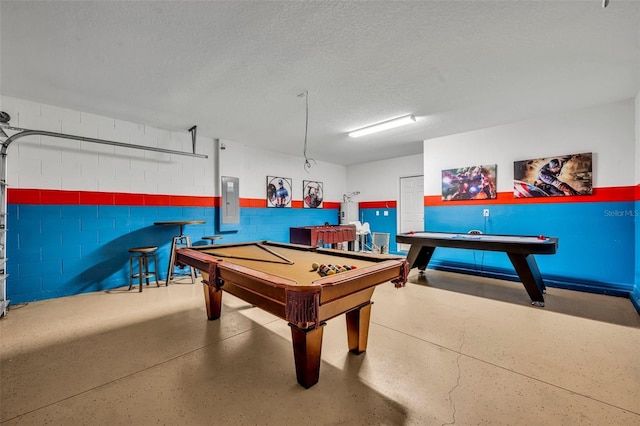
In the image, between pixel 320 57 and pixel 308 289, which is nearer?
pixel 308 289

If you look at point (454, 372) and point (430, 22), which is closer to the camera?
point (454, 372)

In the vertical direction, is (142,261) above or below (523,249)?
below

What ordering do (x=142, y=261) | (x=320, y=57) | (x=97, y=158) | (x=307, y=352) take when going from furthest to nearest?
(x=142, y=261)
(x=97, y=158)
(x=320, y=57)
(x=307, y=352)

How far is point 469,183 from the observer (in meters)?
4.96

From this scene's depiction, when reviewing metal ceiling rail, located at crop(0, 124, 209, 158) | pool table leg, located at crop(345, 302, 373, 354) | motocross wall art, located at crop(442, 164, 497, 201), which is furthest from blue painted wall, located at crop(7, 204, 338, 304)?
motocross wall art, located at crop(442, 164, 497, 201)

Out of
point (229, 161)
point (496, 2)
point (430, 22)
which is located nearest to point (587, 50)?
point (496, 2)

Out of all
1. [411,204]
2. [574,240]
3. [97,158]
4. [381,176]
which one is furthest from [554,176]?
[97,158]

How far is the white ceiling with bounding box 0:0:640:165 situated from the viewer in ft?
6.68

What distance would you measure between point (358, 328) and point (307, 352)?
0.60 metres

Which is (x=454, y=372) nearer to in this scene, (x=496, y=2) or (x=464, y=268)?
(x=496, y=2)

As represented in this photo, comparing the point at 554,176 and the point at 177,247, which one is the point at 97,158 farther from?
the point at 554,176

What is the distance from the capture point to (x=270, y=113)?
404 cm

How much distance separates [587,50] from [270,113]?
362 cm
